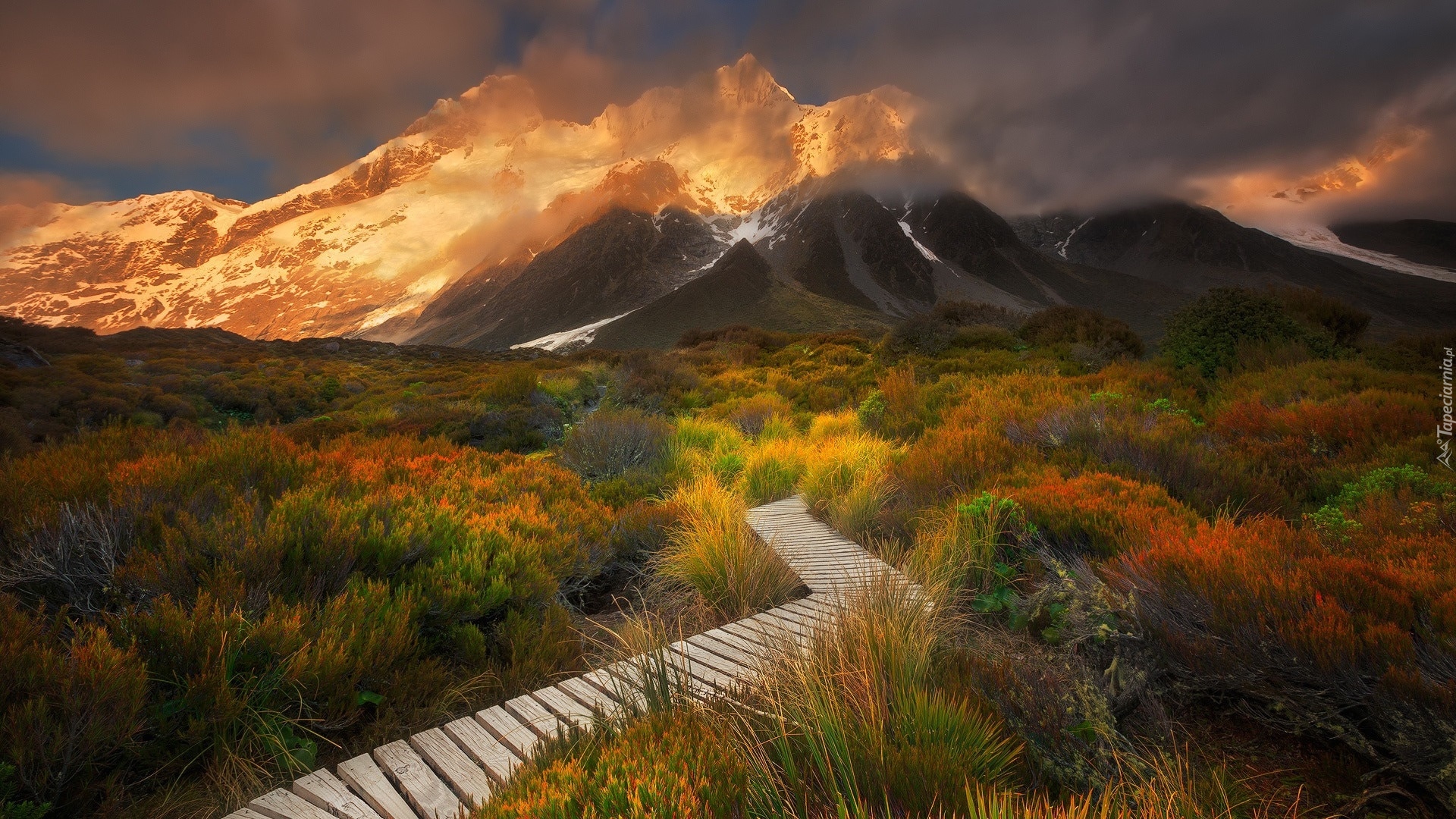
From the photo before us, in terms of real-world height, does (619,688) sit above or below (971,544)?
above

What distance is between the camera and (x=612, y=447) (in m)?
8.55

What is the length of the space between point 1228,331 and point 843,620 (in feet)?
37.7

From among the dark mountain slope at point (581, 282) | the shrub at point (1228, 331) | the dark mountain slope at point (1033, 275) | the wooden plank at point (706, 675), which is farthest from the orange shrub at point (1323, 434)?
the dark mountain slope at point (1033, 275)

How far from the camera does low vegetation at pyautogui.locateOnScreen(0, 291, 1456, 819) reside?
84.1 inches

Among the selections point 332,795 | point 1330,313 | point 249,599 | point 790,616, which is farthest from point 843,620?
point 1330,313

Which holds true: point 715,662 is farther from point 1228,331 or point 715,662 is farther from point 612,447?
point 1228,331

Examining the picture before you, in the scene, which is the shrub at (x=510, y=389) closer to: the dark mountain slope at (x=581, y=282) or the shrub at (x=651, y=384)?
the shrub at (x=651, y=384)

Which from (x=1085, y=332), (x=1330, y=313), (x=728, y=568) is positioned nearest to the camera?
(x=728, y=568)

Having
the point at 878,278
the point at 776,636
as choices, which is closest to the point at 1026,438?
the point at 776,636

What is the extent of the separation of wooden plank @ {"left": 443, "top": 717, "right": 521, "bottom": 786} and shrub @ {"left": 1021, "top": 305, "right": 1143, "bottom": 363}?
14.9m

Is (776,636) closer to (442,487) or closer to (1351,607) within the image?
(1351,607)

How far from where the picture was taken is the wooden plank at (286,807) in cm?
217

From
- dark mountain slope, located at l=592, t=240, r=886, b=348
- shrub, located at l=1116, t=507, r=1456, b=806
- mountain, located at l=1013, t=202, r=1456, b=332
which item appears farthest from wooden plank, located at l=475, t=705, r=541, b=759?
mountain, located at l=1013, t=202, r=1456, b=332

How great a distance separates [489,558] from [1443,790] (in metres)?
4.67
